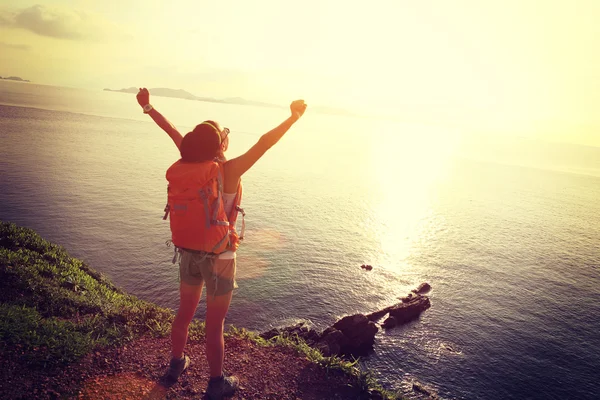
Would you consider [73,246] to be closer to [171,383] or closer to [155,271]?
[155,271]

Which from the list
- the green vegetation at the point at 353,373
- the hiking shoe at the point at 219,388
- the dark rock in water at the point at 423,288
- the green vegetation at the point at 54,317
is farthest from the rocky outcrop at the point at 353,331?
the hiking shoe at the point at 219,388

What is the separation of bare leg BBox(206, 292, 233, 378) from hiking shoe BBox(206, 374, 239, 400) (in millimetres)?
411

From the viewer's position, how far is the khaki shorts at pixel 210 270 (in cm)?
412

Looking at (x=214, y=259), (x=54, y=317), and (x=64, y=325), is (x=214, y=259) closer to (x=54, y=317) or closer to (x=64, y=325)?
(x=64, y=325)

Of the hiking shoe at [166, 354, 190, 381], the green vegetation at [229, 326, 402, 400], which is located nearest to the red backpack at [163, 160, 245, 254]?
the hiking shoe at [166, 354, 190, 381]

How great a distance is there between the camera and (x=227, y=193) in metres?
4.05

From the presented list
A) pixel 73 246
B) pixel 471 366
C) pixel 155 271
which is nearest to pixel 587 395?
pixel 471 366

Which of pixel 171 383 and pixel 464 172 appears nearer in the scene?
pixel 171 383

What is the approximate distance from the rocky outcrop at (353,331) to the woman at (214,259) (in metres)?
7.85

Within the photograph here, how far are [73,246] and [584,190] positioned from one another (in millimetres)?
133495

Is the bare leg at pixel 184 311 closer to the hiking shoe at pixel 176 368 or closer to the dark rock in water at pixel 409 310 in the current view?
the hiking shoe at pixel 176 368

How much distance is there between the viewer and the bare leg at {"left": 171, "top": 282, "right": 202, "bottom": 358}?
4.39 metres

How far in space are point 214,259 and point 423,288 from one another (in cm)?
3076

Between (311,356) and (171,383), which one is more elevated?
(171,383)
